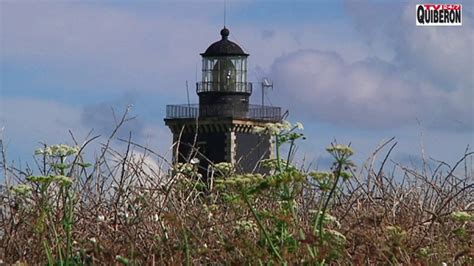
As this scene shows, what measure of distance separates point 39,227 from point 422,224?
158 centimetres

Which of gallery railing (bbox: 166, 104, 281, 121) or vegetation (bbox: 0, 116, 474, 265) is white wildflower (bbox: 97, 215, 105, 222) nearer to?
vegetation (bbox: 0, 116, 474, 265)

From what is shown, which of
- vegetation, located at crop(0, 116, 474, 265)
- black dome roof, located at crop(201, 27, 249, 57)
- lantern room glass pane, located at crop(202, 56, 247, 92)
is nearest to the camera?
vegetation, located at crop(0, 116, 474, 265)

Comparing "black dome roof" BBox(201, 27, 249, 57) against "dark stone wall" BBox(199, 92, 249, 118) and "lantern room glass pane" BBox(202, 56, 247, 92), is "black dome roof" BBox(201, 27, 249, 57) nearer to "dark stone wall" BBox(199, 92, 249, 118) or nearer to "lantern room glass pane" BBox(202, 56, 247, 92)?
"lantern room glass pane" BBox(202, 56, 247, 92)

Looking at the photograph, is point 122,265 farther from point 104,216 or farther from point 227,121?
point 227,121

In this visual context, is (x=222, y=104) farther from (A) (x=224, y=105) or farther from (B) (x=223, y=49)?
(B) (x=223, y=49)

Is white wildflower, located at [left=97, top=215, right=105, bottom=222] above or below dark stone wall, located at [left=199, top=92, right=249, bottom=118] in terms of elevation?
above

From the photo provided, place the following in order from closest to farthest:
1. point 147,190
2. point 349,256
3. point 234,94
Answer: point 349,256 → point 147,190 → point 234,94

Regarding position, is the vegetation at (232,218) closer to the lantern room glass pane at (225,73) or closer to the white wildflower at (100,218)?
the white wildflower at (100,218)

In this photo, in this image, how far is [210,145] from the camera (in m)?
44.8

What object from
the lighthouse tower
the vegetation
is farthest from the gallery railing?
the vegetation

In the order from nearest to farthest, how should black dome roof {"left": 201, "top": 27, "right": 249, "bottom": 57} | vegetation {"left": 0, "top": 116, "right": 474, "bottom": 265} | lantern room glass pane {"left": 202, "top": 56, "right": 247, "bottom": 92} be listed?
vegetation {"left": 0, "top": 116, "right": 474, "bottom": 265}
lantern room glass pane {"left": 202, "top": 56, "right": 247, "bottom": 92}
black dome roof {"left": 201, "top": 27, "right": 249, "bottom": 57}

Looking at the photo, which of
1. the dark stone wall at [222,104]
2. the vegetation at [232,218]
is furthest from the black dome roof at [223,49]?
the vegetation at [232,218]

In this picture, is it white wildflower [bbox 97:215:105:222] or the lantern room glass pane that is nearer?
white wildflower [bbox 97:215:105:222]

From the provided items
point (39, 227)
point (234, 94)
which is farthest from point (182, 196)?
point (234, 94)
